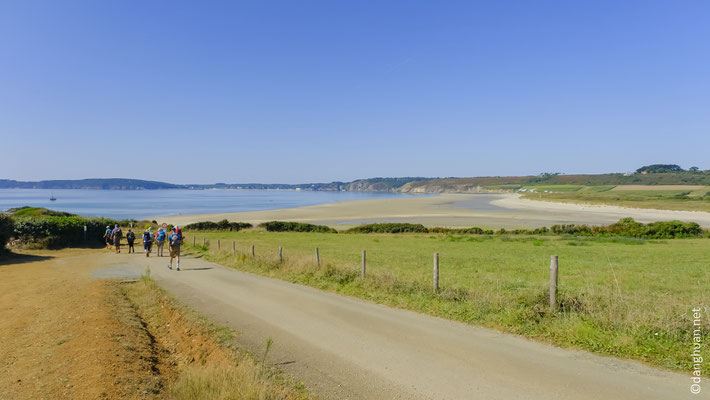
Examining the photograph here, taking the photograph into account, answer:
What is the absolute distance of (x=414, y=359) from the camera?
23.6 ft

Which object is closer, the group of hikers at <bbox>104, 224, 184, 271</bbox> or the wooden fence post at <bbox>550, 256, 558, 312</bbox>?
the wooden fence post at <bbox>550, 256, 558, 312</bbox>

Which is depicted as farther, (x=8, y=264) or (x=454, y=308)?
(x=8, y=264)

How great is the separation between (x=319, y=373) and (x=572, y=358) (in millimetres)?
4172

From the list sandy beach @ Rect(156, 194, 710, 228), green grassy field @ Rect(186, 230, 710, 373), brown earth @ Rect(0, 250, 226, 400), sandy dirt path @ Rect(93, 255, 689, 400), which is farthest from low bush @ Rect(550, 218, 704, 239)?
brown earth @ Rect(0, 250, 226, 400)

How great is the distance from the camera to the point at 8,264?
22.8m

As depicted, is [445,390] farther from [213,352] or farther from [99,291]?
[99,291]

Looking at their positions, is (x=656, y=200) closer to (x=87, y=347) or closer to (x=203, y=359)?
(x=203, y=359)

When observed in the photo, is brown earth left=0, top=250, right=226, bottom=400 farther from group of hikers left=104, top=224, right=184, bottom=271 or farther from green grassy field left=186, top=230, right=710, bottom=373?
green grassy field left=186, top=230, right=710, bottom=373

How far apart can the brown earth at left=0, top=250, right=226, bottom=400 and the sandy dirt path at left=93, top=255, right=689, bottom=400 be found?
1.30 metres

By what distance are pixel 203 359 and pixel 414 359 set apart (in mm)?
3701

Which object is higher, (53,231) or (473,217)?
(53,231)

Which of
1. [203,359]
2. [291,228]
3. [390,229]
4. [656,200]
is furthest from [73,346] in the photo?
[656,200]

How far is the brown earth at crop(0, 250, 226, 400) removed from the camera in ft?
20.3

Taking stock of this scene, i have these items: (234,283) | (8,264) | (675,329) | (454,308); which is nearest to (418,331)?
(454,308)
